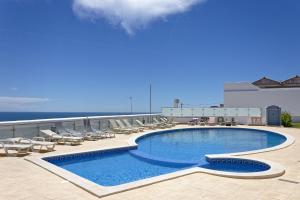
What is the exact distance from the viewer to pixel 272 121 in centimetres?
2145

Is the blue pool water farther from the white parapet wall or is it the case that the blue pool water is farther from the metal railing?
the white parapet wall

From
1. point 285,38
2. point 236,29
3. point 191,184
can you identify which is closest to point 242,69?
point 285,38

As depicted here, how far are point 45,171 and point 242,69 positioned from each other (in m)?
36.1

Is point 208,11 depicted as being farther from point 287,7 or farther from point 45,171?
point 45,171

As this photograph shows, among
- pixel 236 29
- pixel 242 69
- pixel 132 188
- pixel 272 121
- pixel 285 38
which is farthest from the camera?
pixel 242 69

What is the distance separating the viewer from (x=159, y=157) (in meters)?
9.89

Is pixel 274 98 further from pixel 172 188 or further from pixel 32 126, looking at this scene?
pixel 172 188

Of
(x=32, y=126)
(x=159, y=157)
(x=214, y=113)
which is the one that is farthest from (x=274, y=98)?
(x=32, y=126)

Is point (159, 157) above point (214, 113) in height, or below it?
below

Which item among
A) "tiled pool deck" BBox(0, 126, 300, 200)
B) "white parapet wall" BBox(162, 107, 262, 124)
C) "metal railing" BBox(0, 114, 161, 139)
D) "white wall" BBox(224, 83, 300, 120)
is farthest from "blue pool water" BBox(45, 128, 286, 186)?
"white wall" BBox(224, 83, 300, 120)

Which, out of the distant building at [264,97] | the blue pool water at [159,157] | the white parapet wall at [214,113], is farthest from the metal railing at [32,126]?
the distant building at [264,97]

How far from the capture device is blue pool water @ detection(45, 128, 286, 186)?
819 cm

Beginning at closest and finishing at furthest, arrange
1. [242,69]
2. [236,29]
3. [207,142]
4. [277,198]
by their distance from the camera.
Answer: [277,198] < [207,142] < [236,29] < [242,69]

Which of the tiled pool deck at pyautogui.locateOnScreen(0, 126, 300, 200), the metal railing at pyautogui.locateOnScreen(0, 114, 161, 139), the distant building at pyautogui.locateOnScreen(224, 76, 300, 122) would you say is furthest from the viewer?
the distant building at pyautogui.locateOnScreen(224, 76, 300, 122)
